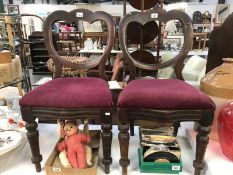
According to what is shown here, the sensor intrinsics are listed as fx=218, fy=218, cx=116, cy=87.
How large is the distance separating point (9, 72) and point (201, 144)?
1.37 metres

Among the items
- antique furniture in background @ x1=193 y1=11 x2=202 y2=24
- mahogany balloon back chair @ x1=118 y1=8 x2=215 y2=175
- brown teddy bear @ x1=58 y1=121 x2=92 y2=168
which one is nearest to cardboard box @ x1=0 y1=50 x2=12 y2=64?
brown teddy bear @ x1=58 y1=121 x2=92 y2=168

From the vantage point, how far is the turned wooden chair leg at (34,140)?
110 cm

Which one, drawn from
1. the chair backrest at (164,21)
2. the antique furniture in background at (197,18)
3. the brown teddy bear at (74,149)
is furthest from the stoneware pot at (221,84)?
the antique furniture in background at (197,18)

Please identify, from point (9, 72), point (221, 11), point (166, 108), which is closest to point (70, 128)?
point (166, 108)

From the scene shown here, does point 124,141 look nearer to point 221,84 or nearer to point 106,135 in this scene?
point 106,135

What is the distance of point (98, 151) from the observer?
52.0 inches

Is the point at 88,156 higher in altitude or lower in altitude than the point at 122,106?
lower

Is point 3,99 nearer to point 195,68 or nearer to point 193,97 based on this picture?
point 193,97

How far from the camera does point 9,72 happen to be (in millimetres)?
1600

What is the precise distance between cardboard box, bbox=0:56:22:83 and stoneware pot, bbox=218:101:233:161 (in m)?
1.42

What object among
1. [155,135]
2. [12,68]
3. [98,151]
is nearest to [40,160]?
[98,151]

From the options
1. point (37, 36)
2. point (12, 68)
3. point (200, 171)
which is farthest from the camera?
point (37, 36)

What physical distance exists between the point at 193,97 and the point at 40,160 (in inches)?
34.0

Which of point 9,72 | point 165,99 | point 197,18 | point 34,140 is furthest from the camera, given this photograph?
point 197,18
